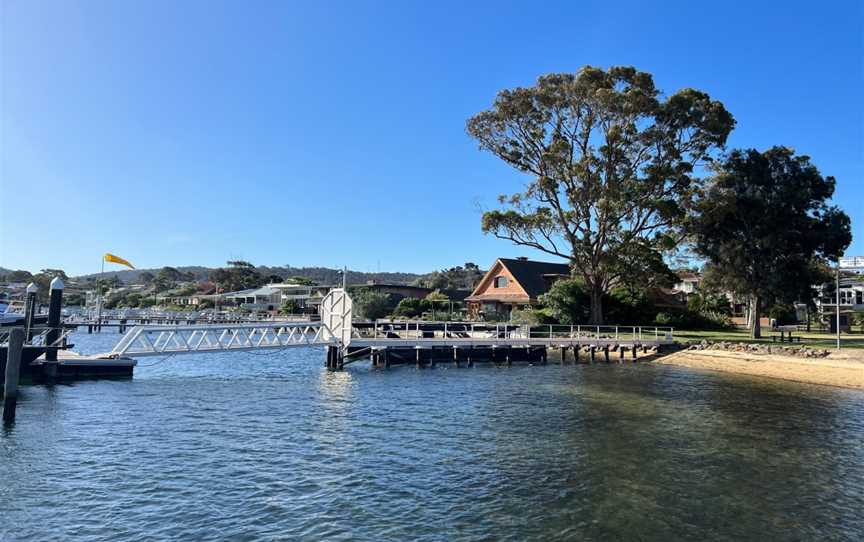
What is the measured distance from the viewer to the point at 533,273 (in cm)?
6631

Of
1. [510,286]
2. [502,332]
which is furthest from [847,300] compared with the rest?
[502,332]

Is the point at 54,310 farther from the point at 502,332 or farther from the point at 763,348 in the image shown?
the point at 763,348

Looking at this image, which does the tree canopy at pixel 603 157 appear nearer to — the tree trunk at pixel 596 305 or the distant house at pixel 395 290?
the tree trunk at pixel 596 305

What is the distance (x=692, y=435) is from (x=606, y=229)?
29.4 m

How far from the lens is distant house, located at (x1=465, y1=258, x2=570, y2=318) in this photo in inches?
2447

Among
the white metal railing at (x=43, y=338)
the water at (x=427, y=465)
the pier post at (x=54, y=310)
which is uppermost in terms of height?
the pier post at (x=54, y=310)

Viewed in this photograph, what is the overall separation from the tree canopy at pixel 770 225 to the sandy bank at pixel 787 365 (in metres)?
8.19

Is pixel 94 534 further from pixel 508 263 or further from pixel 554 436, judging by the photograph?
pixel 508 263

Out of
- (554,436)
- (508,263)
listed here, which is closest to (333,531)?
(554,436)

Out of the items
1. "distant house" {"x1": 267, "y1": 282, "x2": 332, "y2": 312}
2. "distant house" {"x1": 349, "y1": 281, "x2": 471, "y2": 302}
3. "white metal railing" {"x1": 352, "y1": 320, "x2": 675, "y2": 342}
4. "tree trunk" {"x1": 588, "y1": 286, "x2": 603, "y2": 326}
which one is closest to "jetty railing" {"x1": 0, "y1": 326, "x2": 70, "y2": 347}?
"white metal railing" {"x1": 352, "y1": 320, "x2": 675, "y2": 342}

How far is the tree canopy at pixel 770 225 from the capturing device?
1650 inches

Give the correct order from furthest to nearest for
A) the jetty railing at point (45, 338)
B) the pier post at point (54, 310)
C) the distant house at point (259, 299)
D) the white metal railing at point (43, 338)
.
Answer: the distant house at point (259, 299) < the pier post at point (54, 310) < the jetty railing at point (45, 338) < the white metal railing at point (43, 338)

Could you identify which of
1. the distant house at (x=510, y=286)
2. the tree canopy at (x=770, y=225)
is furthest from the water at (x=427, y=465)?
the distant house at (x=510, y=286)

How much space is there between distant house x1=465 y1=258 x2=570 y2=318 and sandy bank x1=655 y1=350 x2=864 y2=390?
75.7 feet
